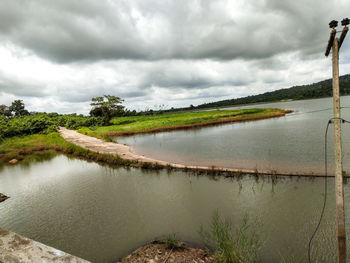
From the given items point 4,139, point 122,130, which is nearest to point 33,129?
point 4,139

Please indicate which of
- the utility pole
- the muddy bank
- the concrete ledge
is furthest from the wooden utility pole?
the muddy bank

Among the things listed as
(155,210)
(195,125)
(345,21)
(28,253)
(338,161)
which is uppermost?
(345,21)

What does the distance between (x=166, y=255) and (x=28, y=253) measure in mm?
3925

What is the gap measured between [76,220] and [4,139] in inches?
1389

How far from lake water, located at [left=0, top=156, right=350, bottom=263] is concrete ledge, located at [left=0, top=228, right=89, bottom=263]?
4.05 meters

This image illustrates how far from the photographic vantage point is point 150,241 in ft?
21.1

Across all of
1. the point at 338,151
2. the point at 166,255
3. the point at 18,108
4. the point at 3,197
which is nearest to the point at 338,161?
the point at 338,151

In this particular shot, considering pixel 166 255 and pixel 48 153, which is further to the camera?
pixel 48 153

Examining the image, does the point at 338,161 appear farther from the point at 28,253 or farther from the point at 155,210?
the point at 155,210

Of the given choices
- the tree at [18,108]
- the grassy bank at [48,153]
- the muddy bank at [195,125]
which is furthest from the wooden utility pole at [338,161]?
the tree at [18,108]

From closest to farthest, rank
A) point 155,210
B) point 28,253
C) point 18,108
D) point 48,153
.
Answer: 1. point 28,253
2. point 155,210
3. point 48,153
4. point 18,108

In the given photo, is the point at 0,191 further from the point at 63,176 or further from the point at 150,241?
the point at 150,241

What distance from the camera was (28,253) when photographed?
A: 7.88 feet

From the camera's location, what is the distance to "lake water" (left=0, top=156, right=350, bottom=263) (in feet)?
20.6
